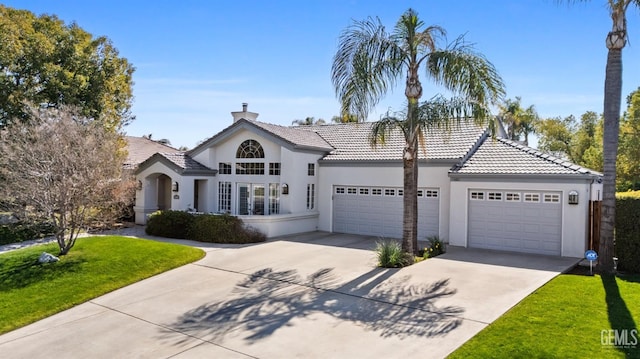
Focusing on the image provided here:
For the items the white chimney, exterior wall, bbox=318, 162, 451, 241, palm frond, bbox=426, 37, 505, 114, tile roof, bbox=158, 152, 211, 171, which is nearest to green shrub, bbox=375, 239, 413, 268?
exterior wall, bbox=318, 162, 451, 241

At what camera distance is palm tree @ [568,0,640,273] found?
40.1 ft

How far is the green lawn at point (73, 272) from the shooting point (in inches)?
417

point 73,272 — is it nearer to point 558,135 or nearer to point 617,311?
point 617,311

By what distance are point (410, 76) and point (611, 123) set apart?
5.93 metres

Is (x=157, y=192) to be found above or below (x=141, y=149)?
below

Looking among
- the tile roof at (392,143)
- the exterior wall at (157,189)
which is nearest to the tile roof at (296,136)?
the tile roof at (392,143)

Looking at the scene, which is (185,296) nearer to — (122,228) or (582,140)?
(122,228)

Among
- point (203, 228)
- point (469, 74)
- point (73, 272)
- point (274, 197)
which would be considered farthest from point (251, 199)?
point (469, 74)

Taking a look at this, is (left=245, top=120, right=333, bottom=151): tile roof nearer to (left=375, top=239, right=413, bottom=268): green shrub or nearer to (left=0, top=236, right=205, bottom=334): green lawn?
(left=0, top=236, right=205, bottom=334): green lawn

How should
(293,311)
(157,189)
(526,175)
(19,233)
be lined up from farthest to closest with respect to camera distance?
(157,189) → (19,233) → (526,175) → (293,311)

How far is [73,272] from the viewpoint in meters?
13.0

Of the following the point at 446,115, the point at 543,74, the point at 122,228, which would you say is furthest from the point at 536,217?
the point at 122,228

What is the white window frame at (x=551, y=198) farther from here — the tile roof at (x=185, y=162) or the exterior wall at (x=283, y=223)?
the tile roof at (x=185, y=162)

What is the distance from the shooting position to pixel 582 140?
153 ft
